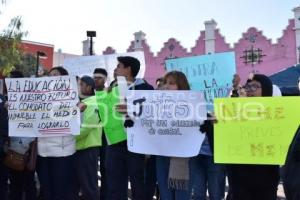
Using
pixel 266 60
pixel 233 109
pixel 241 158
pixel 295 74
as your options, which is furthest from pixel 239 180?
pixel 266 60

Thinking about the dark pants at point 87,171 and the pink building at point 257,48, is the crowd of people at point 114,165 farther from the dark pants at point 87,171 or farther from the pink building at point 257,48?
the pink building at point 257,48

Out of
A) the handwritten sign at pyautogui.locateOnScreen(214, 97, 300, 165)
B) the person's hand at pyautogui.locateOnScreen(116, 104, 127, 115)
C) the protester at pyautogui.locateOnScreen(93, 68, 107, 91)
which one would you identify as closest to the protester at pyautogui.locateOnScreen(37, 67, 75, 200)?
the person's hand at pyautogui.locateOnScreen(116, 104, 127, 115)

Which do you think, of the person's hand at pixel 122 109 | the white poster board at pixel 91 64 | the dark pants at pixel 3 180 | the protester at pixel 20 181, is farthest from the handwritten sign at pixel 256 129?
the white poster board at pixel 91 64

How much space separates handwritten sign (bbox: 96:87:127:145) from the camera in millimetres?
4656

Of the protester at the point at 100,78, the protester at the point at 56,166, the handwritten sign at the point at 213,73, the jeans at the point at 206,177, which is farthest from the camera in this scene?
A: the protester at the point at 100,78

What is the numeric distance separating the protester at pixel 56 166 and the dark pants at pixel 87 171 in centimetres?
9

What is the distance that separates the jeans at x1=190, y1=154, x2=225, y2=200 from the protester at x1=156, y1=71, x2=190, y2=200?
81 centimetres

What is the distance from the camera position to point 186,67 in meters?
5.59

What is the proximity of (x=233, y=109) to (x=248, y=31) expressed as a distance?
19938mm

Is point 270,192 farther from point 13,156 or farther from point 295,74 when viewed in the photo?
point 295,74

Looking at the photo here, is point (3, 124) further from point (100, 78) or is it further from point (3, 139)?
point (100, 78)

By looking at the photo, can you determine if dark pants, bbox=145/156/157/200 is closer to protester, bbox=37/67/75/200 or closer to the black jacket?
protester, bbox=37/67/75/200

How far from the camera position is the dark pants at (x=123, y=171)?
14.9 feet

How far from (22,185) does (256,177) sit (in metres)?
3.08
